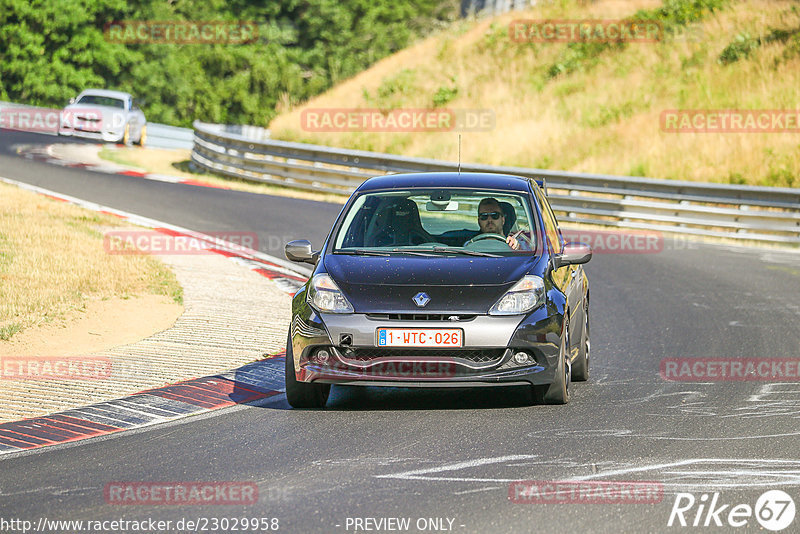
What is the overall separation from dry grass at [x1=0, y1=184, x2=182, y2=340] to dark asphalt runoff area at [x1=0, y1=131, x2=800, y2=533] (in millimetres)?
3960

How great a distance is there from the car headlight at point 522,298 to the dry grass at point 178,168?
56.0 feet

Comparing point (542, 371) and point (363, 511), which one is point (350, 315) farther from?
point (363, 511)

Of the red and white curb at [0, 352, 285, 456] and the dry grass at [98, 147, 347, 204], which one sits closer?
the red and white curb at [0, 352, 285, 456]

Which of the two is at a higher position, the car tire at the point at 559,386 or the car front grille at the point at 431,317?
the car front grille at the point at 431,317

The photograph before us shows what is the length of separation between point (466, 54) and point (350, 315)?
34824mm

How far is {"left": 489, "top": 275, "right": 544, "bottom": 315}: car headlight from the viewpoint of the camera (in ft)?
25.7

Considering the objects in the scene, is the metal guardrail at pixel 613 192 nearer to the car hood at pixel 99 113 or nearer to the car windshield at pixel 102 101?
the car hood at pixel 99 113

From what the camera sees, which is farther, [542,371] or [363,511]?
[542,371]

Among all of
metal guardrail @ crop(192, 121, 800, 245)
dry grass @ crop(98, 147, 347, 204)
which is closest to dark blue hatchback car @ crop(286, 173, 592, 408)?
metal guardrail @ crop(192, 121, 800, 245)

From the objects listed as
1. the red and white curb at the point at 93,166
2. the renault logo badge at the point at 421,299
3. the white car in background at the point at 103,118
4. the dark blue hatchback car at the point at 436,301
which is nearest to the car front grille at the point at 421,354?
the dark blue hatchback car at the point at 436,301

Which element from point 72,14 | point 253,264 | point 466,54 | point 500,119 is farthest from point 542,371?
point 72,14

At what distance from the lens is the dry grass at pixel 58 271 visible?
11727mm

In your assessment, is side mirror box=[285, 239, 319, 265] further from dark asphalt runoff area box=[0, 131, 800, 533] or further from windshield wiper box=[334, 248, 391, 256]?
dark asphalt runoff area box=[0, 131, 800, 533]

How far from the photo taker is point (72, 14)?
185 feet
